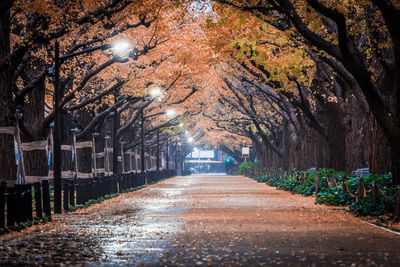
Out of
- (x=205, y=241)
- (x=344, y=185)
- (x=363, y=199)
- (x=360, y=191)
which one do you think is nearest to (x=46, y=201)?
(x=205, y=241)

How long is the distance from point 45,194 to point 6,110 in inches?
143

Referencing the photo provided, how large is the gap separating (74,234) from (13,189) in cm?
227

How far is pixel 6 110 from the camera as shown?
20.0m

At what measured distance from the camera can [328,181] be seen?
2633 centimetres

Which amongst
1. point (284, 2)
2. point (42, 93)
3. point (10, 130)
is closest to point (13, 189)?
point (10, 130)

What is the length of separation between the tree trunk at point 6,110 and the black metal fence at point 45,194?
1.22 m

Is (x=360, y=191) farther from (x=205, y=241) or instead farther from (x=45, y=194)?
(x=45, y=194)

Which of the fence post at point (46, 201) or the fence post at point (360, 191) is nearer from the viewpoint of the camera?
the fence post at point (46, 201)

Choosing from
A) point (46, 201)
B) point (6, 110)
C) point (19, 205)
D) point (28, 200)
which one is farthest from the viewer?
point (6, 110)

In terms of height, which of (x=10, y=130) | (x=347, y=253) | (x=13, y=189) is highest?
(x=10, y=130)

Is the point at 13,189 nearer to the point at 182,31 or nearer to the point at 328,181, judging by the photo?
the point at 328,181

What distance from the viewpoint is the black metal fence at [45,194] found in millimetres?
14688

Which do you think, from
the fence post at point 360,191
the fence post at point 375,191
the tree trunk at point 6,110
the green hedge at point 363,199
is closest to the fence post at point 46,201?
the tree trunk at point 6,110

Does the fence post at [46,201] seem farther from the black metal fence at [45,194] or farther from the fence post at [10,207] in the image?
the fence post at [10,207]
